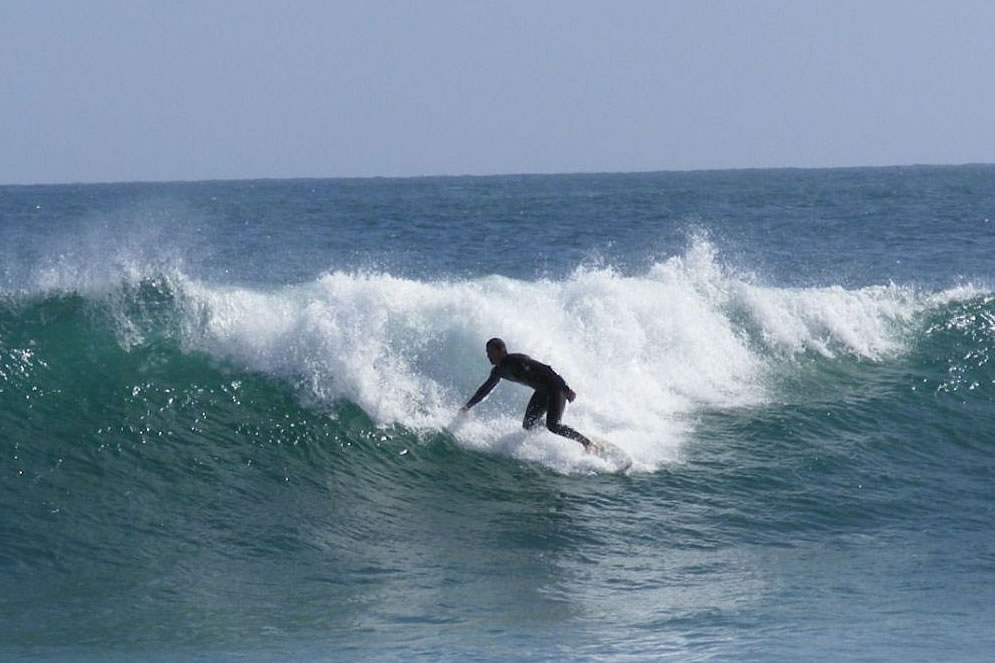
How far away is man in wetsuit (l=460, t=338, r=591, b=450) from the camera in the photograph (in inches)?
473

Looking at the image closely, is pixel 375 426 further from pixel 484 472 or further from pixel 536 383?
pixel 536 383

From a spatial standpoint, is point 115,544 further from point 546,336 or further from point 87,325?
point 546,336

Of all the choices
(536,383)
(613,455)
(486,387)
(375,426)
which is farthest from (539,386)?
(375,426)

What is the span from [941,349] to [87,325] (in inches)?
390

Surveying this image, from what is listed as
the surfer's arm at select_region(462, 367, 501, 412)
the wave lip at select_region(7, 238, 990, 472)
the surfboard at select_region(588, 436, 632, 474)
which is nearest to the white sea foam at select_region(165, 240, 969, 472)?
the wave lip at select_region(7, 238, 990, 472)

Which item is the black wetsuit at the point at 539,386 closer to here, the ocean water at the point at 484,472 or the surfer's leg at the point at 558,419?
the surfer's leg at the point at 558,419

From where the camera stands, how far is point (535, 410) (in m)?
12.2

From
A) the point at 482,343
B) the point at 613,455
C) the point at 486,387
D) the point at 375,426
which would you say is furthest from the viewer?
the point at 482,343

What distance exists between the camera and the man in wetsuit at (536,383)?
39.4ft

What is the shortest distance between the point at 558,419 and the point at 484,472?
798 mm

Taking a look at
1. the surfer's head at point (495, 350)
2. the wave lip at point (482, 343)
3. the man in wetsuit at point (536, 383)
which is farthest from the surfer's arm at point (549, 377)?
the wave lip at point (482, 343)

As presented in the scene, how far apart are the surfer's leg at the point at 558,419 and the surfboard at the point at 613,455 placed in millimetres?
97

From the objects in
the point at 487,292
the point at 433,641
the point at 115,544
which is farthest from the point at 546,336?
the point at 433,641

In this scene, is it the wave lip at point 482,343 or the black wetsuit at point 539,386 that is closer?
the black wetsuit at point 539,386
